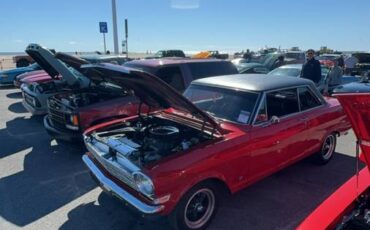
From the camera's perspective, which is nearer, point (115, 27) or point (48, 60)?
point (48, 60)

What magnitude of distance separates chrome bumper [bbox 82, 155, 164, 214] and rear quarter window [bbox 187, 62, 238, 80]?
3.32 m

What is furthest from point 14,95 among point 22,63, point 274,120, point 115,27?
point 274,120

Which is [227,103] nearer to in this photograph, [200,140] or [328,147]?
[200,140]

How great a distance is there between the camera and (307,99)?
4.79 m

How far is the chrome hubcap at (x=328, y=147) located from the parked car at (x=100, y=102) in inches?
105

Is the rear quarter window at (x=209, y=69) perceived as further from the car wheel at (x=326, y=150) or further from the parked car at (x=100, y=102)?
the car wheel at (x=326, y=150)

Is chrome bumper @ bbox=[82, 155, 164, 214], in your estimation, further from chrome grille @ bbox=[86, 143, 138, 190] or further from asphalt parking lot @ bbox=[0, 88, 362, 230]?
asphalt parking lot @ bbox=[0, 88, 362, 230]

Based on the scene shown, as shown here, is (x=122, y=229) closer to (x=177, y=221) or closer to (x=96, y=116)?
(x=177, y=221)

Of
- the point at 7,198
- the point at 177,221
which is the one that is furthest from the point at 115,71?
the point at 7,198

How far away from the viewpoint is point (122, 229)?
337 cm

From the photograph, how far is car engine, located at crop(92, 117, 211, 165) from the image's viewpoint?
3307mm

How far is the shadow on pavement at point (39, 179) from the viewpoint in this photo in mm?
3863

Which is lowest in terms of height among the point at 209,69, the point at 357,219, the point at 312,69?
the point at 357,219

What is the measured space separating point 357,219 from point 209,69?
490 centimetres
